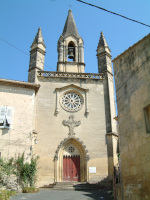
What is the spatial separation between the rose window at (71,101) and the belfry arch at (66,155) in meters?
2.88

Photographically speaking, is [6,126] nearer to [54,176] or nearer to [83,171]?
[54,176]

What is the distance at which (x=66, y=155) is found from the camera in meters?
18.6

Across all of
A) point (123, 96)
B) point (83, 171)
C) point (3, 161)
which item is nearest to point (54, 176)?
point (83, 171)

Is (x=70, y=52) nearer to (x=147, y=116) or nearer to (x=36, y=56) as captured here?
(x=36, y=56)

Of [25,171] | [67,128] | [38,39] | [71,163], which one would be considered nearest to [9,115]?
[25,171]

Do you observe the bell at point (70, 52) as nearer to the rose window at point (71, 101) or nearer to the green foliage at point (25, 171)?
the rose window at point (71, 101)

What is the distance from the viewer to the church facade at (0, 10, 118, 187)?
57.4ft

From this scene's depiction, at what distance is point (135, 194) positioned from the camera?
25.3ft

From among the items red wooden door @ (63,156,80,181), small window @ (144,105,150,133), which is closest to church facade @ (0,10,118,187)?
red wooden door @ (63,156,80,181)

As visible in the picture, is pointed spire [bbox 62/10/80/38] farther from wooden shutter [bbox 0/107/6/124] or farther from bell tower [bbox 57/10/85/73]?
wooden shutter [bbox 0/107/6/124]

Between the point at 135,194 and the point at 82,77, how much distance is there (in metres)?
14.7

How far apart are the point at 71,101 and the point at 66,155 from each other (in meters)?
4.74

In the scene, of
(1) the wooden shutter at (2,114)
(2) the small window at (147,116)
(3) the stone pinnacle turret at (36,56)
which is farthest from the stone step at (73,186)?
(2) the small window at (147,116)

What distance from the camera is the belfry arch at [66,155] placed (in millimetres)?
17548
